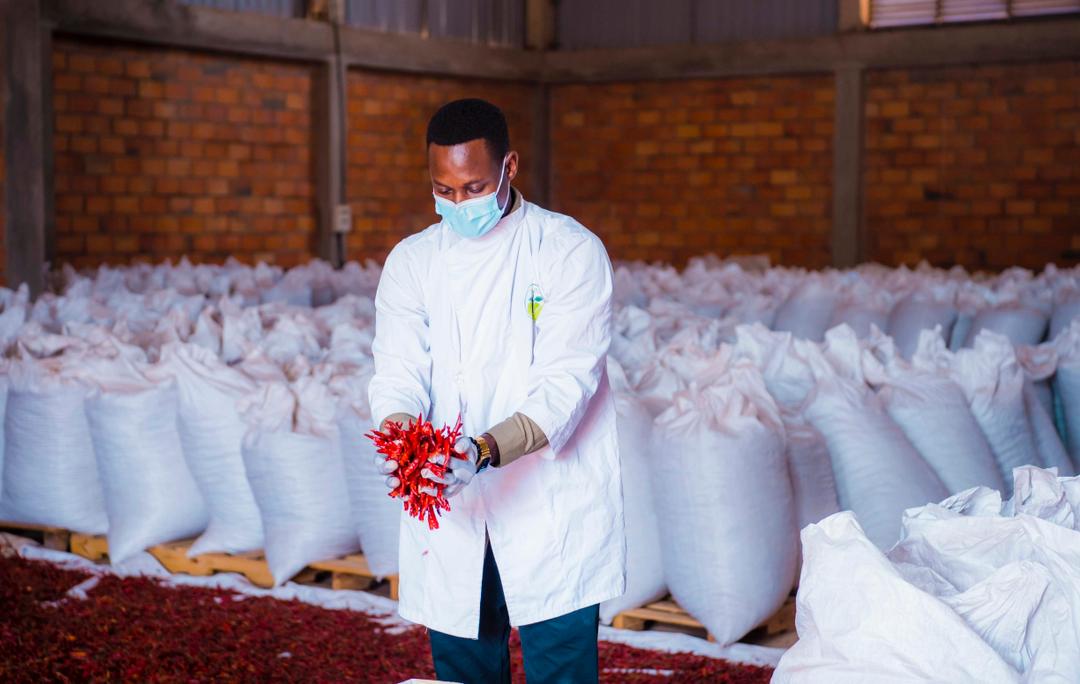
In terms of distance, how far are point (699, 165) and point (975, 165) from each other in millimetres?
2226

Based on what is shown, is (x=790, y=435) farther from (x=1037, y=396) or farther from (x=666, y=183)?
(x=666, y=183)

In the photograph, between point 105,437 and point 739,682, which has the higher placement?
point 105,437

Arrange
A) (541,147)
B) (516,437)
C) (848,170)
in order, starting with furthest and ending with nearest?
(541,147), (848,170), (516,437)

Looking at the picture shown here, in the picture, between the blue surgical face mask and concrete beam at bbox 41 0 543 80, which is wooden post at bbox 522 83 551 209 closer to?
concrete beam at bbox 41 0 543 80

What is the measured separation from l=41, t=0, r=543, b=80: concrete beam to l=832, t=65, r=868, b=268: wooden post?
2707mm

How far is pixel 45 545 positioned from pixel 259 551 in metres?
0.84

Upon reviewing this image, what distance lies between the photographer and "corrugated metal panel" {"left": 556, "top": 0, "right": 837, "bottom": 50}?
10.3 metres

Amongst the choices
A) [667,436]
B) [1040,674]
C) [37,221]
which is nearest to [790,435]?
[667,436]

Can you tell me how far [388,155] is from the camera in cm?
1025

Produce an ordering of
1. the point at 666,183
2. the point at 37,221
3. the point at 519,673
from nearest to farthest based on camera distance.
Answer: the point at 519,673, the point at 37,221, the point at 666,183

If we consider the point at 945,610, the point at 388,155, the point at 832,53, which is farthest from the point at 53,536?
the point at 832,53

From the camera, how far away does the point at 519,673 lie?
3.17m

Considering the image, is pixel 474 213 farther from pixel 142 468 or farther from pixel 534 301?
pixel 142 468

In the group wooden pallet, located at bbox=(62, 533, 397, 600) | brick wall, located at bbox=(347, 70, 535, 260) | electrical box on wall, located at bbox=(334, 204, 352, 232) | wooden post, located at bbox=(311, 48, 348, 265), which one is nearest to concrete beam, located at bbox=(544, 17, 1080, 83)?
brick wall, located at bbox=(347, 70, 535, 260)
